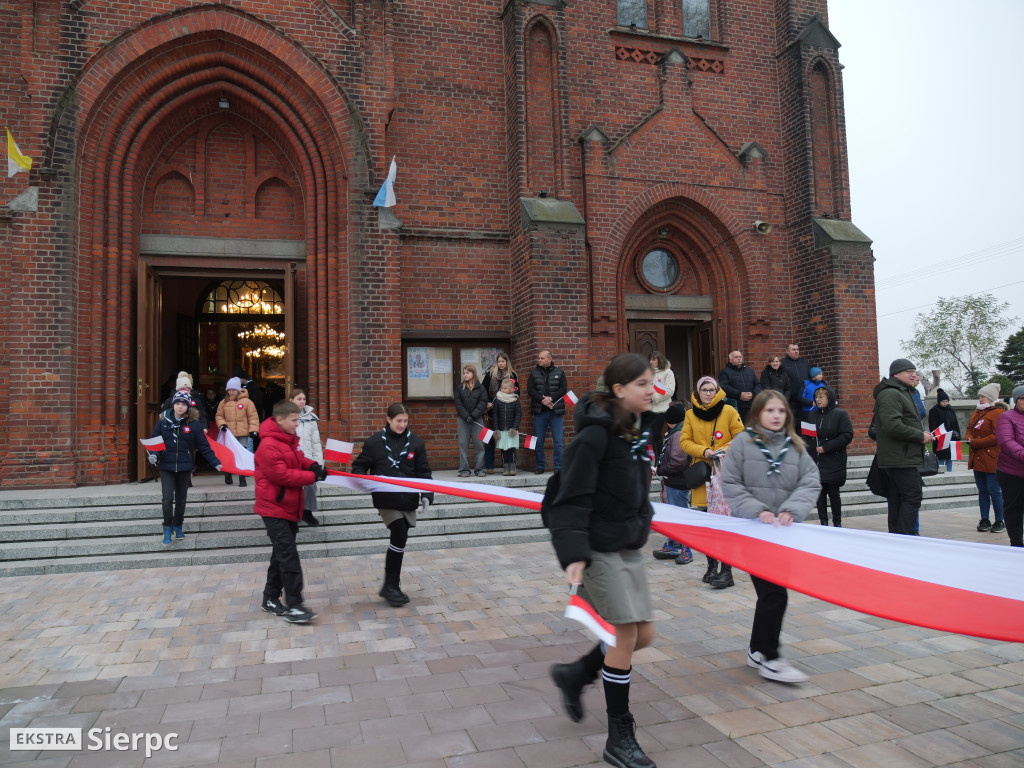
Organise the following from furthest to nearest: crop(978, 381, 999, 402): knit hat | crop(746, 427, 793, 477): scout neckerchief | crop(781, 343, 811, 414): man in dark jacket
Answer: crop(781, 343, 811, 414): man in dark jacket, crop(978, 381, 999, 402): knit hat, crop(746, 427, 793, 477): scout neckerchief

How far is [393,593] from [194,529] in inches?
143

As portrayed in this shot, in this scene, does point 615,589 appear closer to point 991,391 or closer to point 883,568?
point 883,568

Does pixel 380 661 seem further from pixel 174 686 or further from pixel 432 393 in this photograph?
pixel 432 393

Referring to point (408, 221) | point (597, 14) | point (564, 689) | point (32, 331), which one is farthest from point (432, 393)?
point (564, 689)

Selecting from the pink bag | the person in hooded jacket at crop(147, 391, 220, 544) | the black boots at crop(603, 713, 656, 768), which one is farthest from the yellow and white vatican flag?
the black boots at crop(603, 713, 656, 768)

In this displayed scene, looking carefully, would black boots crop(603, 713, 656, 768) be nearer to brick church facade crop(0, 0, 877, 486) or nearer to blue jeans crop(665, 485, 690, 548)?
blue jeans crop(665, 485, 690, 548)

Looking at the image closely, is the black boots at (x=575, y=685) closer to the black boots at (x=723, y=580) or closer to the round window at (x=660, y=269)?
the black boots at (x=723, y=580)

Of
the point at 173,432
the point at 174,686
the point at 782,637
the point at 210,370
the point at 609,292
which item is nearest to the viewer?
the point at 174,686

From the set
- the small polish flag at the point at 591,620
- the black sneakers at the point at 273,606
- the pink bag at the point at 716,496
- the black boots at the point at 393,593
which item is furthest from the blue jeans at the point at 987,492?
the black sneakers at the point at 273,606

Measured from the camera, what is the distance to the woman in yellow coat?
648cm

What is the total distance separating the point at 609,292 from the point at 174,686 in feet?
34.2

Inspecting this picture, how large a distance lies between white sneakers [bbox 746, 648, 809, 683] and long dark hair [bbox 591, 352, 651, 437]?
193cm

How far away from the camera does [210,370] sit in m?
14.8

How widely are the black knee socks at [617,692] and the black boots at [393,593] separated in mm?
3041
